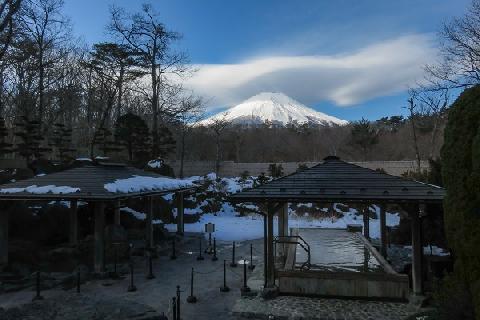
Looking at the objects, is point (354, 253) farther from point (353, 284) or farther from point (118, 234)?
point (118, 234)

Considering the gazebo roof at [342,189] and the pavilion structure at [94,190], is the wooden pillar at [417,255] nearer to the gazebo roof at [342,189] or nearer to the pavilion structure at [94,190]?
the gazebo roof at [342,189]

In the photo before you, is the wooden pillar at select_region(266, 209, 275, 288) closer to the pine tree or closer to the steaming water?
the steaming water

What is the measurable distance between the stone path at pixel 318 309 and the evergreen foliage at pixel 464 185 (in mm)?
3067

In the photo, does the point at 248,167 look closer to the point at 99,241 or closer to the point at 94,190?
the point at 99,241

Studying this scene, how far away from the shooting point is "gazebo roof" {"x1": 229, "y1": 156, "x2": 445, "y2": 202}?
10172 millimetres

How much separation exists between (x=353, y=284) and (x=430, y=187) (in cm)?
325

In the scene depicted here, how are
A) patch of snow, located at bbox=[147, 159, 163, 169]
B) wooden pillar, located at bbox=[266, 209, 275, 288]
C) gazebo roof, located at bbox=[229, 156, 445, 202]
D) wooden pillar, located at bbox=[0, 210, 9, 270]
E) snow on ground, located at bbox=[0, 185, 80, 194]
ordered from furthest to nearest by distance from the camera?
patch of snow, located at bbox=[147, 159, 163, 169] → wooden pillar, located at bbox=[0, 210, 9, 270] → snow on ground, located at bbox=[0, 185, 80, 194] → wooden pillar, located at bbox=[266, 209, 275, 288] → gazebo roof, located at bbox=[229, 156, 445, 202]

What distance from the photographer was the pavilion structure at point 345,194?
10.2 metres

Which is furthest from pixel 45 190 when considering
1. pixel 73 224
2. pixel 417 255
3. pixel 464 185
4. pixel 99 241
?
pixel 464 185

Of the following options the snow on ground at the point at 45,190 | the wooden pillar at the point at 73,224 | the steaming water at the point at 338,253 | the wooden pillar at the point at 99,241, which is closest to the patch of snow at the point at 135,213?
the wooden pillar at the point at 73,224

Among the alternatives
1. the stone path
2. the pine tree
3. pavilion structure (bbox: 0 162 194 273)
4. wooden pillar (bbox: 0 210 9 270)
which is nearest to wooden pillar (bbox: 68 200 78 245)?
pavilion structure (bbox: 0 162 194 273)

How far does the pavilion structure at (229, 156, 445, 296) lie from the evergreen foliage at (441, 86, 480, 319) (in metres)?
3.22

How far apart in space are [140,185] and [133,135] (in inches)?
583

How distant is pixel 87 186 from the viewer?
13.3m
